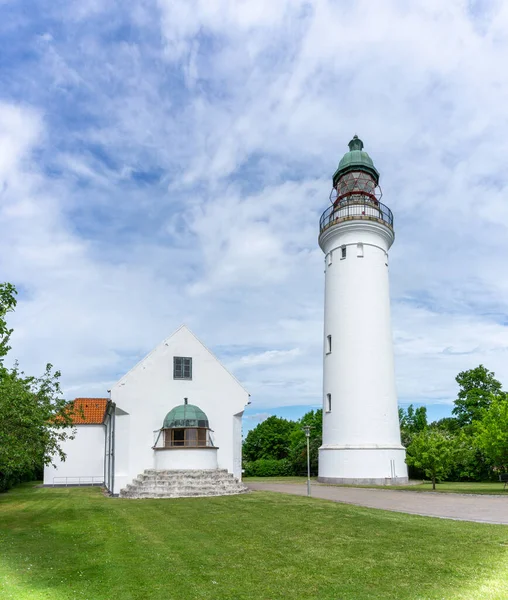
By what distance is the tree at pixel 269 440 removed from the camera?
160 feet

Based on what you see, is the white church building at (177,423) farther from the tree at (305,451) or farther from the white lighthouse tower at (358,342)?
the tree at (305,451)

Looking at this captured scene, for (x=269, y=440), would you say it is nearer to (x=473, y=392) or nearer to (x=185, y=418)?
(x=473, y=392)

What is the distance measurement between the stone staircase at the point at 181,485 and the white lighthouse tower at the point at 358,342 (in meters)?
7.72

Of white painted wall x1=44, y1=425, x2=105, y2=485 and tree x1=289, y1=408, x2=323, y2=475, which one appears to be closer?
white painted wall x1=44, y1=425, x2=105, y2=485

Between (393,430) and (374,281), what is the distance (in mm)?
8760

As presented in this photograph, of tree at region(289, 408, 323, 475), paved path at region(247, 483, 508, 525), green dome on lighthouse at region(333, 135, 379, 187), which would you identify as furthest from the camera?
tree at region(289, 408, 323, 475)

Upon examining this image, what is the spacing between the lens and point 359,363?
29.7 m

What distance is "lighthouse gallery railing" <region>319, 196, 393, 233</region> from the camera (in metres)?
31.2

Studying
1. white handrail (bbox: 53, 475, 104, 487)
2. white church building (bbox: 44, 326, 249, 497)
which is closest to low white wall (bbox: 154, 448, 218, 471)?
white church building (bbox: 44, 326, 249, 497)

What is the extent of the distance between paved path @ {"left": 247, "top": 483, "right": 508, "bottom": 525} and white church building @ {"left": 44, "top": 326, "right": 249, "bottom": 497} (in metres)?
5.18

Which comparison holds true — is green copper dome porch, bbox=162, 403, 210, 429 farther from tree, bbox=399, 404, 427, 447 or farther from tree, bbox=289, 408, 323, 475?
tree, bbox=399, 404, 427, 447

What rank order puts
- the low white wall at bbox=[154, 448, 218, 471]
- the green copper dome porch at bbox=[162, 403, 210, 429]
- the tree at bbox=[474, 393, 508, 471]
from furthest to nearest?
1. the tree at bbox=[474, 393, 508, 471]
2. the green copper dome porch at bbox=[162, 403, 210, 429]
3. the low white wall at bbox=[154, 448, 218, 471]

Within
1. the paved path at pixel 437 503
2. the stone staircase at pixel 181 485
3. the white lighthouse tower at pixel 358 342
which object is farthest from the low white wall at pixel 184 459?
the white lighthouse tower at pixel 358 342

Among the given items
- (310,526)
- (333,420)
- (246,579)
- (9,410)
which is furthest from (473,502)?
(9,410)
